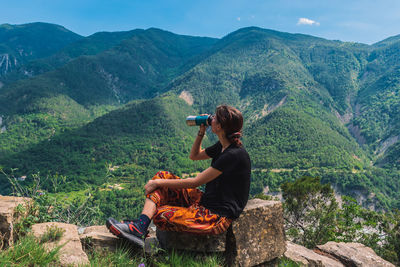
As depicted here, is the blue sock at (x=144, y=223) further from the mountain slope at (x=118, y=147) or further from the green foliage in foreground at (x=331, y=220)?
the mountain slope at (x=118, y=147)

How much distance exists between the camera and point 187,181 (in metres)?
3.43

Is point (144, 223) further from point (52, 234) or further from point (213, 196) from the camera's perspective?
point (52, 234)

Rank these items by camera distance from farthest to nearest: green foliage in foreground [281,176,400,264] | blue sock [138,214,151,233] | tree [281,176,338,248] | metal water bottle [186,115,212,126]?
tree [281,176,338,248] < green foliage in foreground [281,176,400,264] < metal water bottle [186,115,212,126] < blue sock [138,214,151,233]

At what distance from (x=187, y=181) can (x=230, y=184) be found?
0.59m

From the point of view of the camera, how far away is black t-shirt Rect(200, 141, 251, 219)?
10.8 ft

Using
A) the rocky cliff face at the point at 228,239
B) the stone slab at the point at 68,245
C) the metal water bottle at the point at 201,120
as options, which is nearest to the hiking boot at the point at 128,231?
the rocky cliff face at the point at 228,239

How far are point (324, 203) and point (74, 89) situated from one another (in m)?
207

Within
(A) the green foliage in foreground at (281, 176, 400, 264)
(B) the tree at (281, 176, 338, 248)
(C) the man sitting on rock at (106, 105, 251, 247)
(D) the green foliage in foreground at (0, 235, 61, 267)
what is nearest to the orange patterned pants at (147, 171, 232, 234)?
(C) the man sitting on rock at (106, 105, 251, 247)

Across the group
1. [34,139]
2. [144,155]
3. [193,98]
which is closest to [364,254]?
[144,155]

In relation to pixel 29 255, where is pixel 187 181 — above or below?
above

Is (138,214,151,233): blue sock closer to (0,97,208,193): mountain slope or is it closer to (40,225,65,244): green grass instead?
(40,225,65,244): green grass

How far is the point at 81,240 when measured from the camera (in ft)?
12.0

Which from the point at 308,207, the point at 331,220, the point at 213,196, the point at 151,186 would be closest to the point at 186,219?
the point at 213,196

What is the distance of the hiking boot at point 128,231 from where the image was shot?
3316mm
